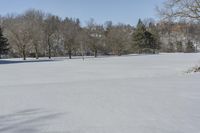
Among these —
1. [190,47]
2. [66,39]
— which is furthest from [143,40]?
[66,39]

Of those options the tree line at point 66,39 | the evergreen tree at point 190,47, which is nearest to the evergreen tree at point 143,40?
the tree line at point 66,39

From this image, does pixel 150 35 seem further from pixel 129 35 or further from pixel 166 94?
pixel 166 94

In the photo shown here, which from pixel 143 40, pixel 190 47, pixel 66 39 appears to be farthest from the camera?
pixel 190 47

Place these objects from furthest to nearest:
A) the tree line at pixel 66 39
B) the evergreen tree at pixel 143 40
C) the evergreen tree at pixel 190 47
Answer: the evergreen tree at pixel 190 47, the evergreen tree at pixel 143 40, the tree line at pixel 66 39

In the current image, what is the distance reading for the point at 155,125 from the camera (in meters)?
6.34

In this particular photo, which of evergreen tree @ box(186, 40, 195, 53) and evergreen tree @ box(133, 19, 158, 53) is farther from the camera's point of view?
evergreen tree @ box(186, 40, 195, 53)

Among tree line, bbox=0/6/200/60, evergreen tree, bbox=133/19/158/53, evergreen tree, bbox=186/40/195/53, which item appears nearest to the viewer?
tree line, bbox=0/6/200/60

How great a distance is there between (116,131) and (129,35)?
91.9 meters

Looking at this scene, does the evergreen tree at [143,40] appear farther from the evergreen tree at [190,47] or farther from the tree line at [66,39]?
the evergreen tree at [190,47]

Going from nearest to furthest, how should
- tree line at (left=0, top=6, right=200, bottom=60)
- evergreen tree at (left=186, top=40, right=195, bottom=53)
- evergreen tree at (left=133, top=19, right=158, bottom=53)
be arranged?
tree line at (left=0, top=6, right=200, bottom=60) < evergreen tree at (left=133, top=19, right=158, bottom=53) < evergreen tree at (left=186, top=40, right=195, bottom=53)

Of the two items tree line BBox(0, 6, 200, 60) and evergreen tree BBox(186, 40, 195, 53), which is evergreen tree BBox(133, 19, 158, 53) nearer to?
tree line BBox(0, 6, 200, 60)

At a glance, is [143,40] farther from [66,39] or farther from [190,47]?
[66,39]

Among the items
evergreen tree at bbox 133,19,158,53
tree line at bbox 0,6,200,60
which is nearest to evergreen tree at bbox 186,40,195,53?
tree line at bbox 0,6,200,60

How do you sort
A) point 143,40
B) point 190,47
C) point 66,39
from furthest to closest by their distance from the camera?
point 190,47, point 143,40, point 66,39
